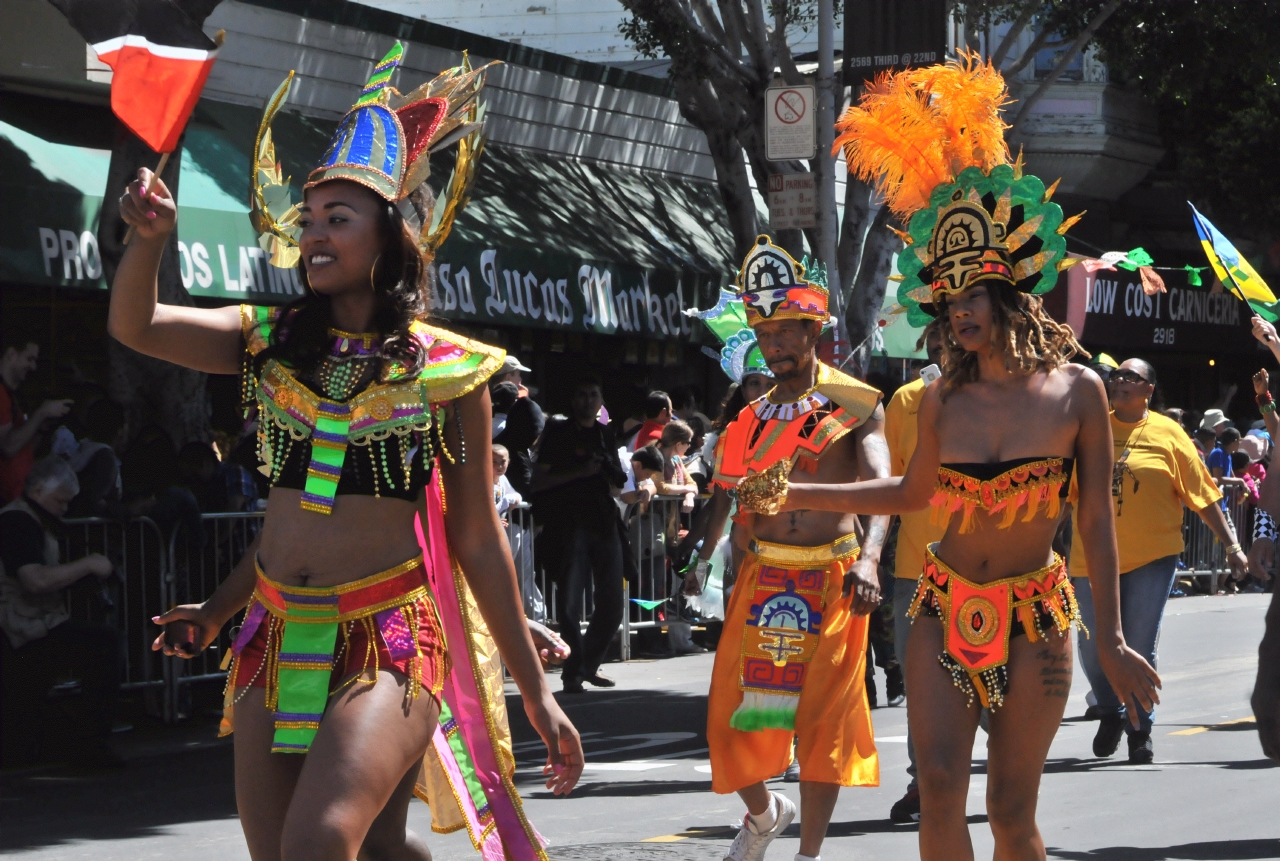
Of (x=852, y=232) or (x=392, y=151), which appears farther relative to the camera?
(x=852, y=232)

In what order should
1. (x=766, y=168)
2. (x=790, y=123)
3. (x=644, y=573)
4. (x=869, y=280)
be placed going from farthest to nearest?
(x=869, y=280) → (x=766, y=168) → (x=790, y=123) → (x=644, y=573)

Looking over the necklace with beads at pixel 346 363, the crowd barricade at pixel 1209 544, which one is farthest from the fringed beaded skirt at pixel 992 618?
the crowd barricade at pixel 1209 544

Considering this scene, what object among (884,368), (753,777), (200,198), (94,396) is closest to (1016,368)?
(753,777)

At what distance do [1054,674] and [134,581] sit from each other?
6609 millimetres

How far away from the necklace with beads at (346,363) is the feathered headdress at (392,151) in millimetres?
277

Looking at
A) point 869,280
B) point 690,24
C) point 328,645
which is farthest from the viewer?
point 869,280

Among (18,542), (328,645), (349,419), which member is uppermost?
(349,419)

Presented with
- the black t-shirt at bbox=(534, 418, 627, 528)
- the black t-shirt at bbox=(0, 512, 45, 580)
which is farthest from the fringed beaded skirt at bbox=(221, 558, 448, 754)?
the black t-shirt at bbox=(534, 418, 627, 528)

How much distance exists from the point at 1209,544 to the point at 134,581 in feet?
45.3

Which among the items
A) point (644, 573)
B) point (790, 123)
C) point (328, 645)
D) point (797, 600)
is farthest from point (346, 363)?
point (790, 123)

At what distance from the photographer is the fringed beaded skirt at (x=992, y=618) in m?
5.02

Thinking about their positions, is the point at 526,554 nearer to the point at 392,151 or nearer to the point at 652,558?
the point at 652,558

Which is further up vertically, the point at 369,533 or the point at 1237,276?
the point at 1237,276

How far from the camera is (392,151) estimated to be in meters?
4.00
